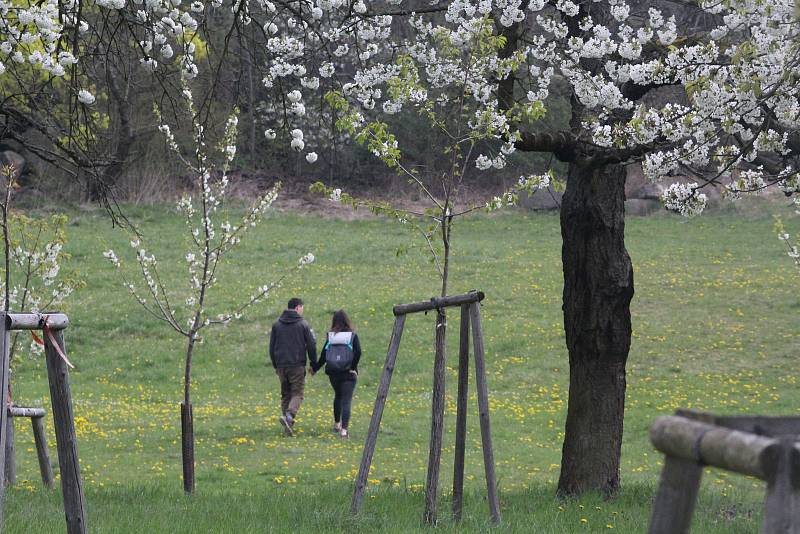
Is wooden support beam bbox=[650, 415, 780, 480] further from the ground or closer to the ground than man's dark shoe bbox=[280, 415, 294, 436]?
further from the ground

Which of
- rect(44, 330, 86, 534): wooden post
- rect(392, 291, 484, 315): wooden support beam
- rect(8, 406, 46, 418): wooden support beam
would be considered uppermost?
rect(392, 291, 484, 315): wooden support beam

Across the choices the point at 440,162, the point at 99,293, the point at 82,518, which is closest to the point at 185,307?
the point at 99,293

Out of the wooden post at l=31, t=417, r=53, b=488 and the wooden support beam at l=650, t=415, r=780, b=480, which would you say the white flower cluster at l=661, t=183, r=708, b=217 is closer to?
the wooden post at l=31, t=417, r=53, b=488

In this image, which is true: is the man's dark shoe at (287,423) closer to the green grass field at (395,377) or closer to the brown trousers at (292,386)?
the brown trousers at (292,386)

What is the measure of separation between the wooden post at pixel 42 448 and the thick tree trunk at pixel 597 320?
431 centimetres

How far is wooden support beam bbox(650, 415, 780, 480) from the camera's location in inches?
85.4

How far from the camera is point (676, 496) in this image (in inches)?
96.3

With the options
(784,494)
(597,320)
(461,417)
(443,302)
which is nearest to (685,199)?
(597,320)

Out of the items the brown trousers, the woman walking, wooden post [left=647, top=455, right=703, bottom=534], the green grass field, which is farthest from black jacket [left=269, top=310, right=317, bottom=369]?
wooden post [left=647, top=455, right=703, bottom=534]

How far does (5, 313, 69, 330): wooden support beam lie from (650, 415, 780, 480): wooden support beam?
10.4 feet

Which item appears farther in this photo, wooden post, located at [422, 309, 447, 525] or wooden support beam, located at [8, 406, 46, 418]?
wooden support beam, located at [8, 406, 46, 418]

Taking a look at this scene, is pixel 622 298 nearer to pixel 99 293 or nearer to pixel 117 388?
pixel 117 388

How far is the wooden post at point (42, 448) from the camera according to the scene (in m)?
8.74

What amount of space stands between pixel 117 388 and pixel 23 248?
22.1ft
